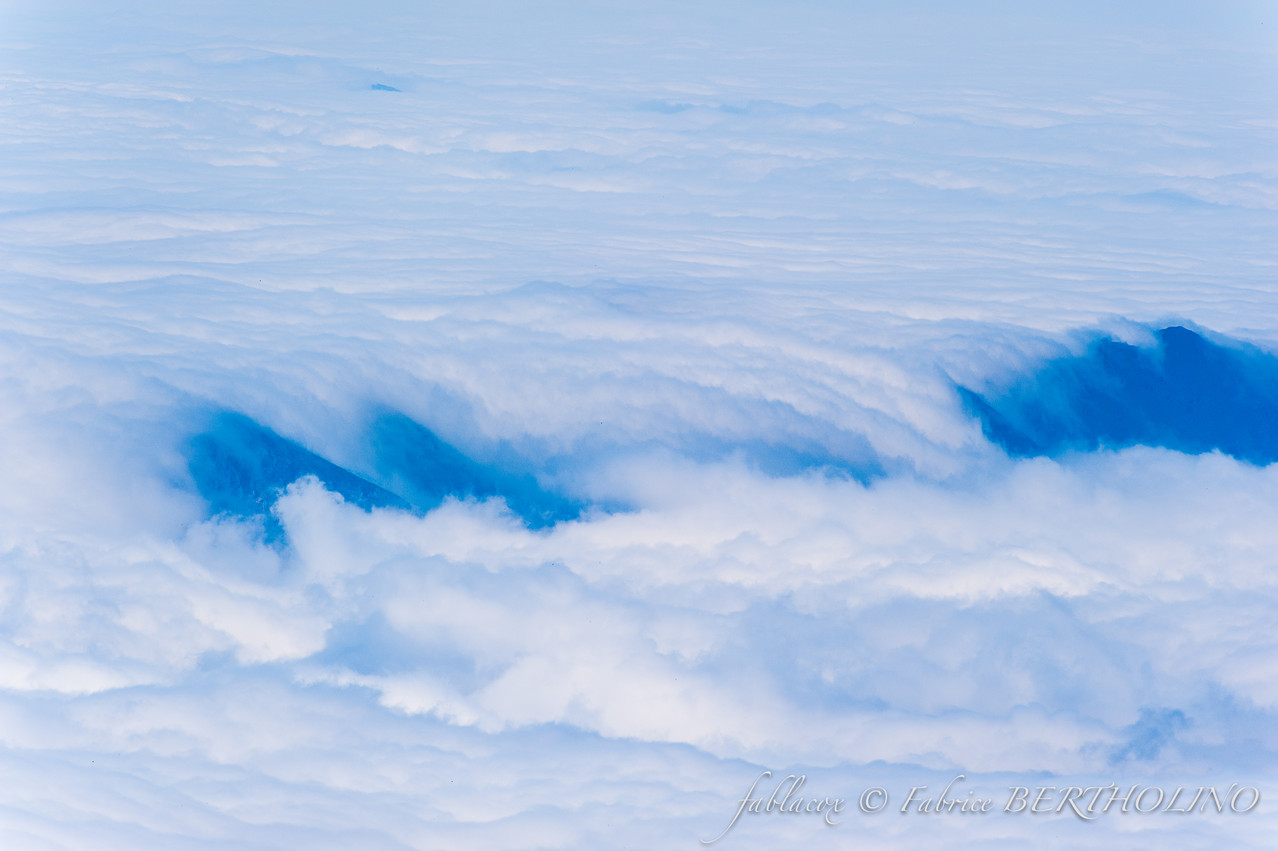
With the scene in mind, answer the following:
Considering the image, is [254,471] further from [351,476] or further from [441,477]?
[441,477]

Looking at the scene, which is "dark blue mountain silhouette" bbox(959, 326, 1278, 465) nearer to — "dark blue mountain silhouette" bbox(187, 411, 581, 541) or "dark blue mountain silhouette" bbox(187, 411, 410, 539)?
"dark blue mountain silhouette" bbox(187, 411, 581, 541)

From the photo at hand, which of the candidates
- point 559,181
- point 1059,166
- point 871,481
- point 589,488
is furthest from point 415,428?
point 1059,166

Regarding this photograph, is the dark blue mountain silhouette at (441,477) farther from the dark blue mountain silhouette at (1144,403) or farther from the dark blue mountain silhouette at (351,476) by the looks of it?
the dark blue mountain silhouette at (1144,403)

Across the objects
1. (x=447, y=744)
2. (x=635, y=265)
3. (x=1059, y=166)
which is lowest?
(x=447, y=744)

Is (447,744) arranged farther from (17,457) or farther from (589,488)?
(17,457)

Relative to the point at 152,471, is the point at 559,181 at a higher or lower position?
higher

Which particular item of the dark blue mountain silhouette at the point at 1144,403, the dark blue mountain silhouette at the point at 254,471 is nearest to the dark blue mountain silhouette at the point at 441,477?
the dark blue mountain silhouette at the point at 254,471

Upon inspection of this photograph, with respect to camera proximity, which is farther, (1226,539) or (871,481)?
(871,481)
